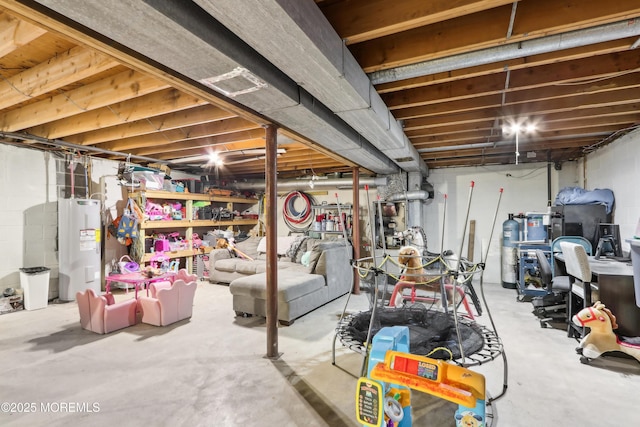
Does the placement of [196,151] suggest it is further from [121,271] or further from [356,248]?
Answer: [356,248]

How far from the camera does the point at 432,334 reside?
2.48 m

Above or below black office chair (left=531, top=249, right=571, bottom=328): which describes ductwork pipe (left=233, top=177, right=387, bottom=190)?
above

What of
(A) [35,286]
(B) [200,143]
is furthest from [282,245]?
(A) [35,286]

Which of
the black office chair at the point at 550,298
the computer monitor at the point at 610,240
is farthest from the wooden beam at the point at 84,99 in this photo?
the computer monitor at the point at 610,240

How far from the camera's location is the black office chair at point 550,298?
347 centimetres

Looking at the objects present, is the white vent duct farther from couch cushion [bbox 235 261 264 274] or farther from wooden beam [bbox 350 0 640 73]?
couch cushion [bbox 235 261 264 274]

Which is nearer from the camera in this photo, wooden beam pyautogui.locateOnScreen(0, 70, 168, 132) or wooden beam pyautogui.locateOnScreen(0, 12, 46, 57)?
wooden beam pyautogui.locateOnScreen(0, 12, 46, 57)

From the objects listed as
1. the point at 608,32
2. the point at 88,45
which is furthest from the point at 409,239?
the point at 88,45

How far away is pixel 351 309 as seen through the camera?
4098mm

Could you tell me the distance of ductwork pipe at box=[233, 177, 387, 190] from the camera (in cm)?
593

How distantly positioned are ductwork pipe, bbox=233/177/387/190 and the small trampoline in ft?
10.8

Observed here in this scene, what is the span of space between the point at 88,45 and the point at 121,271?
14.4 feet

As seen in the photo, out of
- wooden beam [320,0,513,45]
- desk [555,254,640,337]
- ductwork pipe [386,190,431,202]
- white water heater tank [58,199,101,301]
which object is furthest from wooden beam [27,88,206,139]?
desk [555,254,640,337]

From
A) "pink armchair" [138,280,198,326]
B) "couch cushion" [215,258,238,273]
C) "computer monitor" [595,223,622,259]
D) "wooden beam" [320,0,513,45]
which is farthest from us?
"couch cushion" [215,258,238,273]
